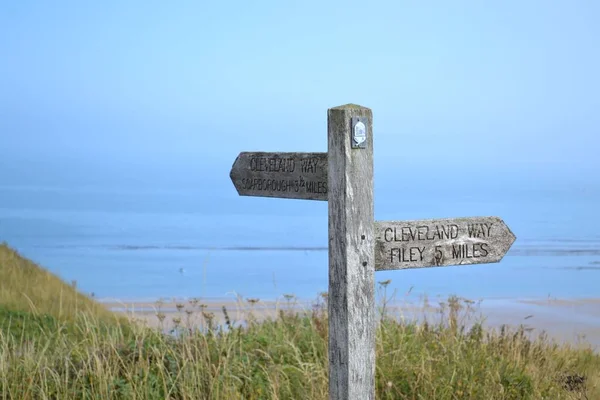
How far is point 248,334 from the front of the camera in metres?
7.54

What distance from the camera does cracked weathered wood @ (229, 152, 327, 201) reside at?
15.7 feet

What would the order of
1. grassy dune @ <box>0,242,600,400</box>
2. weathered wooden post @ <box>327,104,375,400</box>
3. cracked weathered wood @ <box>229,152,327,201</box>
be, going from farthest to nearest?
grassy dune @ <box>0,242,600,400</box>
cracked weathered wood @ <box>229,152,327,201</box>
weathered wooden post @ <box>327,104,375,400</box>

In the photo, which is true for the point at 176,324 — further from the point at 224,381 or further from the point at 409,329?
the point at 409,329

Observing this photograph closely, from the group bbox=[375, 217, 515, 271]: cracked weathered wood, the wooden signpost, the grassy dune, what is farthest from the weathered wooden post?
the grassy dune

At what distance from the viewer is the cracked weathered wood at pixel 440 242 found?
463 centimetres

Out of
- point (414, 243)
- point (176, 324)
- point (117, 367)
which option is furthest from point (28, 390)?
point (414, 243)

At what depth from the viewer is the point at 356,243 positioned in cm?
449

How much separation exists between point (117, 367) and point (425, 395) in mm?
2495

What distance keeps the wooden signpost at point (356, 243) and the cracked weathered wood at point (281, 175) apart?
0.04 ft

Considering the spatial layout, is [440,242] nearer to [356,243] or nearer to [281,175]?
[356,243]

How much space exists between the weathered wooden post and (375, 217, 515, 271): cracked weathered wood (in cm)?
13

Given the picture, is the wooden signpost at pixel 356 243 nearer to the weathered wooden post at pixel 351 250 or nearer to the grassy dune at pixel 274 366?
the weathered wooden post at pixel 351 250

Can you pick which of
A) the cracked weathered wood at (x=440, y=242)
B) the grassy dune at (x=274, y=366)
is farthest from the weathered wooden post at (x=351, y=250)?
the grassy dune at (x=274, y=366)

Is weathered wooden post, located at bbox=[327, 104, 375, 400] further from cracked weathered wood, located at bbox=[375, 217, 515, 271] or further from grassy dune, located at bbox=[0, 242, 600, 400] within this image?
grassy dune, located at bbox=[0, 242, 600, 400]
